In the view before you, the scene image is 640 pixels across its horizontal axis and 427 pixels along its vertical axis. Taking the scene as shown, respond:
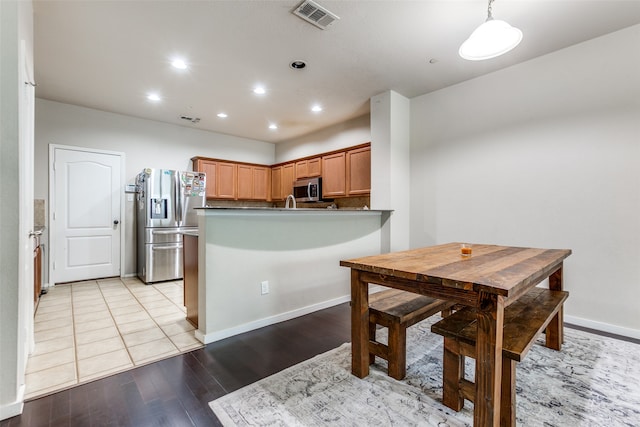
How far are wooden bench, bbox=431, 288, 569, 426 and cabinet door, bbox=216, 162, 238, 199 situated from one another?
5.04 meters

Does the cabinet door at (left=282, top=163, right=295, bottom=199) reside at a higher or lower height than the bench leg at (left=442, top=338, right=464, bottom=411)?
higher

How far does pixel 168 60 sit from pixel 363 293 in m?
3.10

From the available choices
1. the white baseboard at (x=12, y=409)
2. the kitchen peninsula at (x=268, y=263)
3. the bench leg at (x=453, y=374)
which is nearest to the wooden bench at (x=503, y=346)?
the bench leg at (x=453, y=374)

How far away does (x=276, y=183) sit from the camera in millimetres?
6555

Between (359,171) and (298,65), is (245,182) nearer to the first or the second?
(359,171)

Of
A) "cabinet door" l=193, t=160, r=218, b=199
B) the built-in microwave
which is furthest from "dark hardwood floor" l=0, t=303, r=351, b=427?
"cabinet door" l=193, t=160, r=218, b=199

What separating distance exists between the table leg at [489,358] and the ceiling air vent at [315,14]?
2.34 metres

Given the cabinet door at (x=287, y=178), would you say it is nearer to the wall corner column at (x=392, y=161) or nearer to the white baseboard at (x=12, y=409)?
the wall corner column at (x=392, y=161)

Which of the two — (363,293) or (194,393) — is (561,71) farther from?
(194,393)

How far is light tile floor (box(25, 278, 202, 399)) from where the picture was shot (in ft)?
6.52

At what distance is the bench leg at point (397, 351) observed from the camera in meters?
1.85

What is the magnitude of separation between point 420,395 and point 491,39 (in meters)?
2.26

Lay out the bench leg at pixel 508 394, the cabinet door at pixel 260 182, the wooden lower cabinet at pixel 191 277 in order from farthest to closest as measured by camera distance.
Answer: the cabinet door at pixel 260 182
the wooden lower cabinet at pixel 191 277
the bench leg at pixel 508 394

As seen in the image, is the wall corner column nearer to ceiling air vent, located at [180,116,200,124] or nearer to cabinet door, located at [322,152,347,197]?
cabinet door, located at [322,152,347,197]
